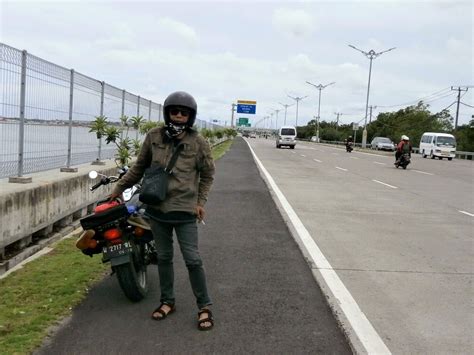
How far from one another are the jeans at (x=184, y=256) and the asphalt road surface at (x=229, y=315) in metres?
0.22

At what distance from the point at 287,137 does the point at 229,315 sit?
4567 centimetres

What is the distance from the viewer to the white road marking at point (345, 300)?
4035mm

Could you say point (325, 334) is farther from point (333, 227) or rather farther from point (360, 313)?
point (333, 227)

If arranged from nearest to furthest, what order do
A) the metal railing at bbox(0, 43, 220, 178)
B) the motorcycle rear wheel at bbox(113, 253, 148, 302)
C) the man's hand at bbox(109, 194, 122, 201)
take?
the motorcycle rear wheel at bbox(113, 253, 148, 302) < the man's hand at bbox(109, 194, 122, 201) < the metal railing at bbox(0, 43, 220, 178)

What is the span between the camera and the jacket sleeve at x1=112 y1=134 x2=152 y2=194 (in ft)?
14.7

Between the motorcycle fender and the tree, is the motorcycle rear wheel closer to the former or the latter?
the motorcycle fender

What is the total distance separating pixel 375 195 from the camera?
1368cm

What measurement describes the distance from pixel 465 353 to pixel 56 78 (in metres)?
6.82

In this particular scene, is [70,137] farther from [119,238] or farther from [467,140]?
[467,140]

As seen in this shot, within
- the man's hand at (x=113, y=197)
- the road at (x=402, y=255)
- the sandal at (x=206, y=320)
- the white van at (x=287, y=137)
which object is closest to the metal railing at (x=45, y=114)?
the man's hand at (x=113, y=197)

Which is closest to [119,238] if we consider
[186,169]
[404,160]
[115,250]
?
[115,250]

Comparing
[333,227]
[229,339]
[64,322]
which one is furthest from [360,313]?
[333,227]

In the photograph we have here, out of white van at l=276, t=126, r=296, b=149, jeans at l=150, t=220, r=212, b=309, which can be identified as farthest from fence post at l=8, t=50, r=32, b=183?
white van at l=276, t=126, r=296, b=149

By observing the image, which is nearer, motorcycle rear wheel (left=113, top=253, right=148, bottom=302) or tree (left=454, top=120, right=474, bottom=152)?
motorcycle rear wheel (left=113, top=253, right=148, bottom=302)
